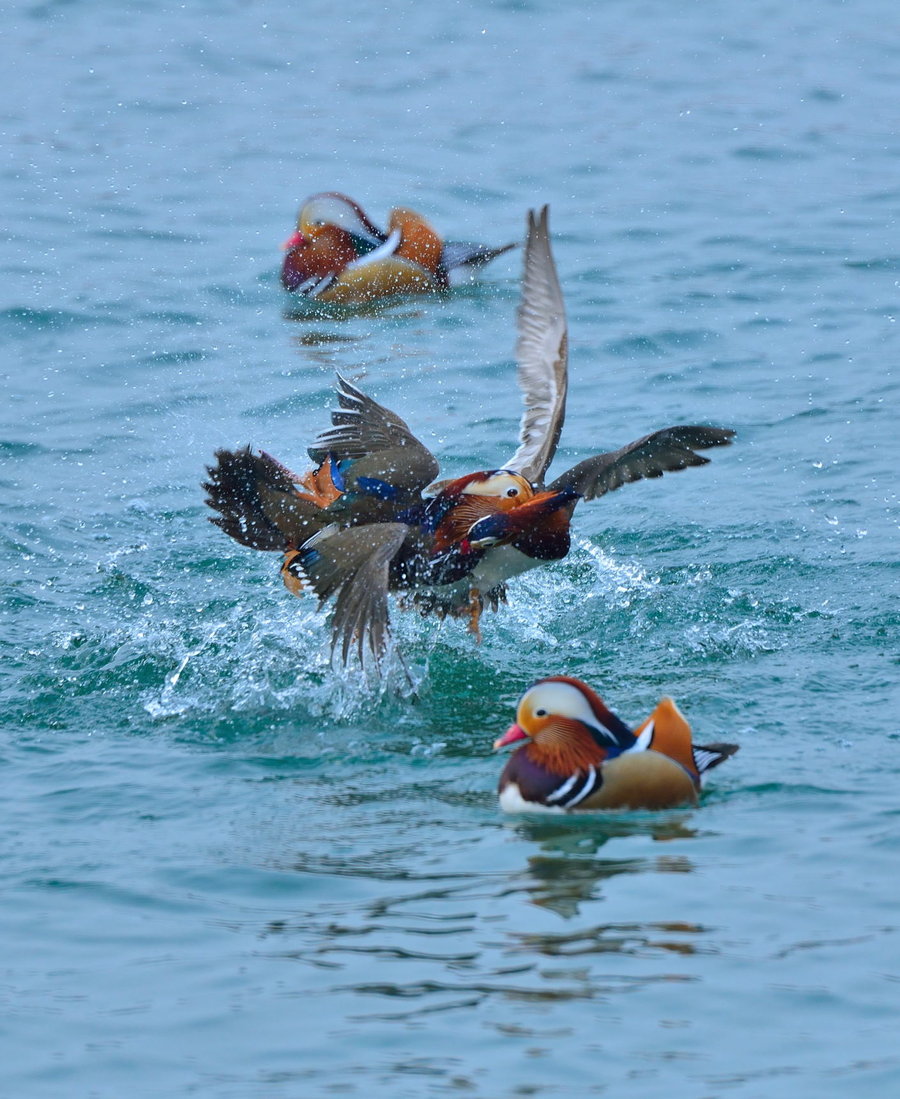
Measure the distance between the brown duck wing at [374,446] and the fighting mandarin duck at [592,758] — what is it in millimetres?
1786

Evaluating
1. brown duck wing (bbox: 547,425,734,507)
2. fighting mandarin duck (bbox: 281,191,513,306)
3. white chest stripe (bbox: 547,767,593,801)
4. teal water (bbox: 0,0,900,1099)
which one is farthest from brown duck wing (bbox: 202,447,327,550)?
fighting mandarin duck (bbox: 281,191,513,306)

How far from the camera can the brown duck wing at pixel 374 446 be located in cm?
696

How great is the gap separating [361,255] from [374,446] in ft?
16.6

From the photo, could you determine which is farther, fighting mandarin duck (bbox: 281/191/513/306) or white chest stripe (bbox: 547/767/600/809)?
fighting mandarin duck (bbox: 281/191/513/306)

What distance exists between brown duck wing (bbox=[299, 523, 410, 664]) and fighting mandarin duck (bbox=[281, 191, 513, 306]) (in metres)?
5.79

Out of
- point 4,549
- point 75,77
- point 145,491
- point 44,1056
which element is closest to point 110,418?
point 145,491

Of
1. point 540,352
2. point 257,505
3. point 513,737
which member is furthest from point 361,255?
point 513,737

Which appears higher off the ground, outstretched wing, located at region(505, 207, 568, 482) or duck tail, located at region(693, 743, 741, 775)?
outstretched wing, located at region(505, 207, 568, 482)

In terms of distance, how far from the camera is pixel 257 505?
693 cm

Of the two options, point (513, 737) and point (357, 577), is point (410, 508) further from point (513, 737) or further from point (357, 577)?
point (513, 737)

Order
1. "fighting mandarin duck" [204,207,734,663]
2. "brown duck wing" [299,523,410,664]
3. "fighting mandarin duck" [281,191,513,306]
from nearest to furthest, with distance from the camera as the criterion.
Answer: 1. "brown duck wing" [299,523,410,664]
2. "fighting mandarin duck" [204,207,734,663]
3. "fighting mandarin duck" [281,191,513,306]

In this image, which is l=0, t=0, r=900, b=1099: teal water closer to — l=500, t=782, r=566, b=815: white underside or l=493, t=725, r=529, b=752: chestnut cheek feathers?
l=500, t=782, r=566, b=815: white underside

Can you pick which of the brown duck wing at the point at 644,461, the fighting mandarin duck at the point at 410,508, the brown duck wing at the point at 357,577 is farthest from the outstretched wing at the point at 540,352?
the brown duck wing at the point at 357,577

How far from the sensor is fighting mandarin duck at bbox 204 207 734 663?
6648mm
